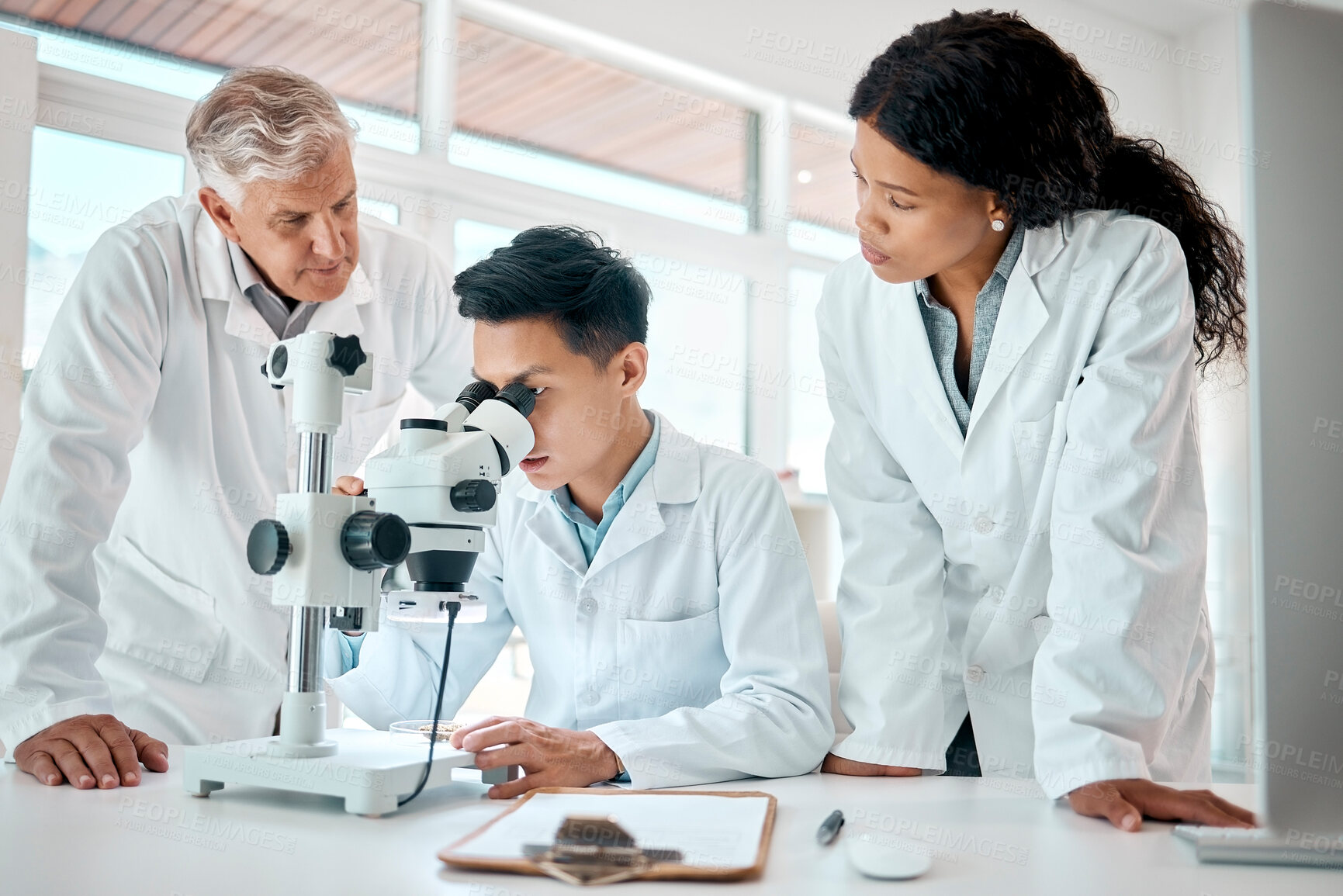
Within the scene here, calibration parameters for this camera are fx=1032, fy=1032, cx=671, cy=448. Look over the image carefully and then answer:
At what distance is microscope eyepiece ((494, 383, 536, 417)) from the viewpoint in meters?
1.17

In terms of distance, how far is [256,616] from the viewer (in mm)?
1635

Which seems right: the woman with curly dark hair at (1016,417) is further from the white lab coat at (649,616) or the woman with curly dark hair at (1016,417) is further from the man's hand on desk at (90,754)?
the man's hand on desk at (90,754)

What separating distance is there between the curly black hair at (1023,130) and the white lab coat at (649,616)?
516 mm

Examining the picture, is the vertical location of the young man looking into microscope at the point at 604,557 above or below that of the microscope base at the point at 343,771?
above

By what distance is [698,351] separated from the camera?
4480 millimetres

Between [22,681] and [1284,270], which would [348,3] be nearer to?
[22,681]

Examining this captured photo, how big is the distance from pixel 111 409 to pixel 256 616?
413mm

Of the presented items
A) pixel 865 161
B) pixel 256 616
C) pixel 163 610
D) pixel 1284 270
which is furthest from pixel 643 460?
pixel 1284 270

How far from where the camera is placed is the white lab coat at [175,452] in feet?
4.48

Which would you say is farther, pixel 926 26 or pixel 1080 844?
pixel 926 26

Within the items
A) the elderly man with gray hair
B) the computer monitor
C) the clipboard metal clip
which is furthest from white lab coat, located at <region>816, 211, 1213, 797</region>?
the elderly man with gray hair

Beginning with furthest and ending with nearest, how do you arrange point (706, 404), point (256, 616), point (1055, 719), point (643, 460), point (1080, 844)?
point (706, 404)
point (256, 616)
point (643, 460)
point (1055, 719)
point (1080, 844)

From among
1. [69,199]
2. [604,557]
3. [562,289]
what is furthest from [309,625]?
[69,199]

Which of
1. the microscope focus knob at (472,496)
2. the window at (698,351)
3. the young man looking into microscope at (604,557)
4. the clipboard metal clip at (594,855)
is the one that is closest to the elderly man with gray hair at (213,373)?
the young man looking into microscope at (604,557)
